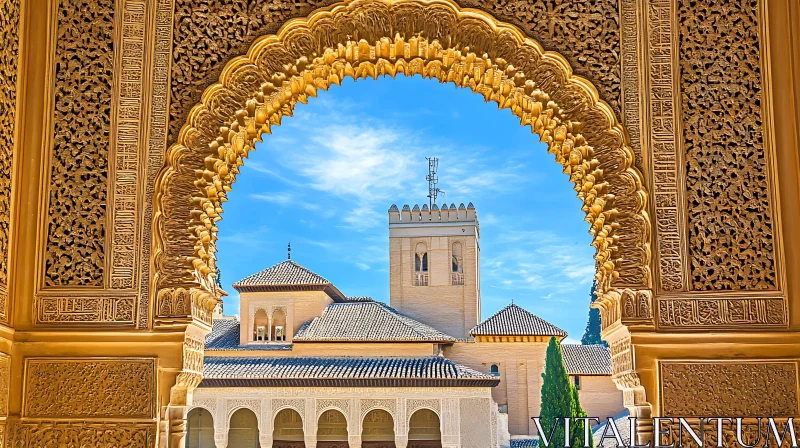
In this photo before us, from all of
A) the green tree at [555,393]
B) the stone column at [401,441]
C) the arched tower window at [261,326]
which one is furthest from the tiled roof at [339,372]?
the arched tower window at [261,326]

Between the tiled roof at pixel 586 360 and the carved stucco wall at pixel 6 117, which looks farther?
the tiled roof at pixel 586 360

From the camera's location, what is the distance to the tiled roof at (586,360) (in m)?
24.0

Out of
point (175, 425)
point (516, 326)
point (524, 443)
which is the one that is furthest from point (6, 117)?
point (516, 326)

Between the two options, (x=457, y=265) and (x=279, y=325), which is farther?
(x=457, y=265)

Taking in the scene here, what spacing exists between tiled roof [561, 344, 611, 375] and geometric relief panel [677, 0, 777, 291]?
21.0m

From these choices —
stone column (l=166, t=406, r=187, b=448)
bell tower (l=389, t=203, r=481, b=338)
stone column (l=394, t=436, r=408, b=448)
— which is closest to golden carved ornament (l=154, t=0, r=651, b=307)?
stone column (l=166, t=406, r=187, b=448)

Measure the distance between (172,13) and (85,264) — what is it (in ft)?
3.28

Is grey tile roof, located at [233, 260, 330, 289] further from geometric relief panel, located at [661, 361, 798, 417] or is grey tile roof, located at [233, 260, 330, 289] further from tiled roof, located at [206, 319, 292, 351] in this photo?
geometric relief panel, located at [661, 361, 798, 417]

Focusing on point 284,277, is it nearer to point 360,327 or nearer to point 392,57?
point 360,327

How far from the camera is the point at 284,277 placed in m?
23.3

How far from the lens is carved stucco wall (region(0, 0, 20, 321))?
10.2 ft

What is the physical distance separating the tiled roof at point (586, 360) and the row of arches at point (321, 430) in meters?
7.41

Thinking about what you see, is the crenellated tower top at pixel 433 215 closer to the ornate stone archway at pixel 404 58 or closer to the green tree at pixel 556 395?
the green tree at pixel 556 395

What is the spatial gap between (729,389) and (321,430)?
15499 mm
